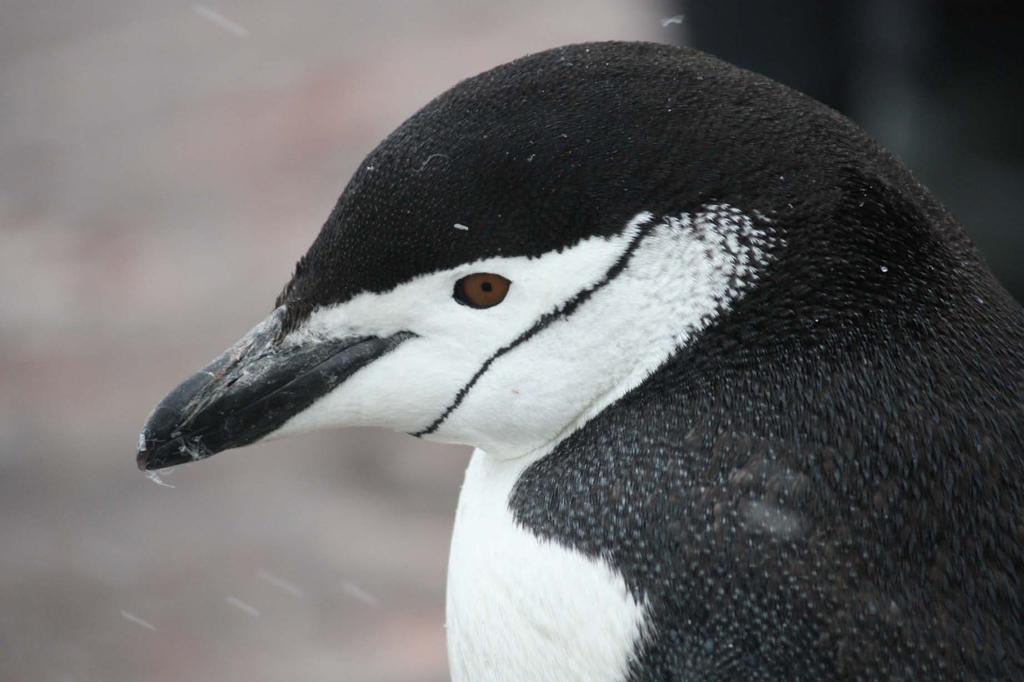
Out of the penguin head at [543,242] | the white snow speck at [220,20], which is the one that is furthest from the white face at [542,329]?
the white snow speck at [220,20]

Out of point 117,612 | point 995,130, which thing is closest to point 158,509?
point 117,612

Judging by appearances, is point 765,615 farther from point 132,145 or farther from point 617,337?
point 132,145

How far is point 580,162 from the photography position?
40.5 inches

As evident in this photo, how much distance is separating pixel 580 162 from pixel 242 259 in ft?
8.24

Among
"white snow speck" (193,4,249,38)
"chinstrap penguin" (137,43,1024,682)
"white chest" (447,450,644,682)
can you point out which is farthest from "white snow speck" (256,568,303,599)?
"white snow speck" (193,4,249,38)

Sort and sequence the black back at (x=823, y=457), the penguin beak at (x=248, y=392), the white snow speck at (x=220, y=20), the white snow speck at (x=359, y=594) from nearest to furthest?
the black back at (x=823, y=457) < the penguin beak at (x=248, y=392) < the white snow speck at (x=359, y=594) < the white snow speck at (x=220, y=20)

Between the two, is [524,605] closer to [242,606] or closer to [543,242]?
[543,242]

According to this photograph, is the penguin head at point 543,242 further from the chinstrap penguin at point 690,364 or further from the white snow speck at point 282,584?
the white snow speck at point 282,584

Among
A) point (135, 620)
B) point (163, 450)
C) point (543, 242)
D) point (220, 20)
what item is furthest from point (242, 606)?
point (220, 20)

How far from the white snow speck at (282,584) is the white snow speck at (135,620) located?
22 cm

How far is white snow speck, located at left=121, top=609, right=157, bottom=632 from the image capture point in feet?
8.35

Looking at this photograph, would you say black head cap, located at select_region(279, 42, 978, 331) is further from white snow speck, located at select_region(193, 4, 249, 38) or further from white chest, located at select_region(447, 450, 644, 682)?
white snow speck, located at select_region(193, 4, 249, 38)

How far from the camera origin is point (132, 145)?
393 cm

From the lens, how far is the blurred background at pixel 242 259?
2.55m
